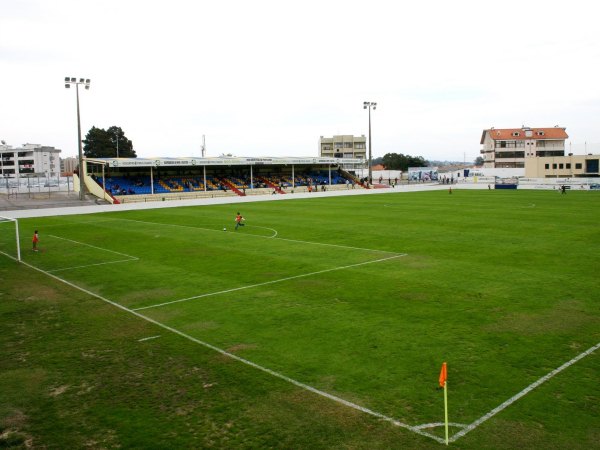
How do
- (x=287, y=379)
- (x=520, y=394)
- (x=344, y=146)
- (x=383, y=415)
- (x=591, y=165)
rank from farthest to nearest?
(x=344, y=146) → (x=591, y=165) → (x=287, y=379) → (x=520, y=394) → (x=383, y=415)

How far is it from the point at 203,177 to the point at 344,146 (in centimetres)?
8604

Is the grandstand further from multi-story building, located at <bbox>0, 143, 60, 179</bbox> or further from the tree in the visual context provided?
multi-story building, located at <bbox>0, 143, 60, 179</bbox>

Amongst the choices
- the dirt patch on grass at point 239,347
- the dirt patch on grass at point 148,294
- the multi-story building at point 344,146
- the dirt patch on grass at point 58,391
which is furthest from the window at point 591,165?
the dirt patch on grass at point 58,391

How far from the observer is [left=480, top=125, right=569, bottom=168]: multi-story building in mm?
125812

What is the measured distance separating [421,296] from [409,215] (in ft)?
79.1

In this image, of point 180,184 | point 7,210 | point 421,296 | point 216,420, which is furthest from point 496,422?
point 180,184

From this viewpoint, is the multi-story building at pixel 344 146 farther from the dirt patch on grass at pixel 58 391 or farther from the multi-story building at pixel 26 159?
the dirt patch on grass at pixel 58 391

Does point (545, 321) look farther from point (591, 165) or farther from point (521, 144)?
point (521, 144)

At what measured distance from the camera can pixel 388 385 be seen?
30.9ft

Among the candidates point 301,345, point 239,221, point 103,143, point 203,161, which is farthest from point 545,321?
point 103,143

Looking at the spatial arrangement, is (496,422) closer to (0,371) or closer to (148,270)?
(0,371)

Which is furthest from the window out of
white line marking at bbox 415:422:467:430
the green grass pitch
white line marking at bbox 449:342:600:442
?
white line marking at bbox 415:422:467:430

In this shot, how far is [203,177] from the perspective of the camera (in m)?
76.9

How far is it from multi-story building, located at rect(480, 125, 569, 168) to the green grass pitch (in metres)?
113
